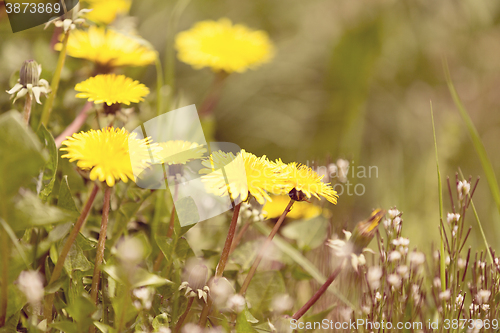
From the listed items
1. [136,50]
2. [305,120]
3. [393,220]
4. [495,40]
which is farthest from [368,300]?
[495,40]

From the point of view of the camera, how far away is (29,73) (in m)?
0.33

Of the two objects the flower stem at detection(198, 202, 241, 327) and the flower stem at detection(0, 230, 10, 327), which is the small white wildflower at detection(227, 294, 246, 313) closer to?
the flower stem at detection(198, 202, 241, 327)

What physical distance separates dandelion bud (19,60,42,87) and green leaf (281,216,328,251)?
31 centimetres

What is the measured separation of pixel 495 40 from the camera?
44.7 inches

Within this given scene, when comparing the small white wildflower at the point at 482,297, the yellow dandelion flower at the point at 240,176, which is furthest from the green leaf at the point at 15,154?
the small white wildflower at the point at 482,297

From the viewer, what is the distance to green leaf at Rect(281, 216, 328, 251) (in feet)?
1.50

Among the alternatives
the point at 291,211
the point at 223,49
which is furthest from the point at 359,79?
the point at 291,211

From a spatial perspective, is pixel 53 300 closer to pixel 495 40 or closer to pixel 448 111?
pixel 448 111

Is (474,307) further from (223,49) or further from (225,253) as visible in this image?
(223,49)

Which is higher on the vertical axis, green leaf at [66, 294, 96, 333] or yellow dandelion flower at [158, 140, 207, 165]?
yellow dandelion flower at [158, 140, 207, 165]

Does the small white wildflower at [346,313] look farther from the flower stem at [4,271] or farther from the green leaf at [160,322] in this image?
the flower stem at [4,271]

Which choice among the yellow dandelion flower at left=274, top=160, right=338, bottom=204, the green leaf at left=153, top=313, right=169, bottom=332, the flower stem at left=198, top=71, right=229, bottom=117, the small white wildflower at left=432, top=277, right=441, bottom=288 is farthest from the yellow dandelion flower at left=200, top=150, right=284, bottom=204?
the flower stem at left=198, top=71, right=229, bottom=117

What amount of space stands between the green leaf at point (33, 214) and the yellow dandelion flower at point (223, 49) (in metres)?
0.40

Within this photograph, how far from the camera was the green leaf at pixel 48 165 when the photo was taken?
0.34 m
